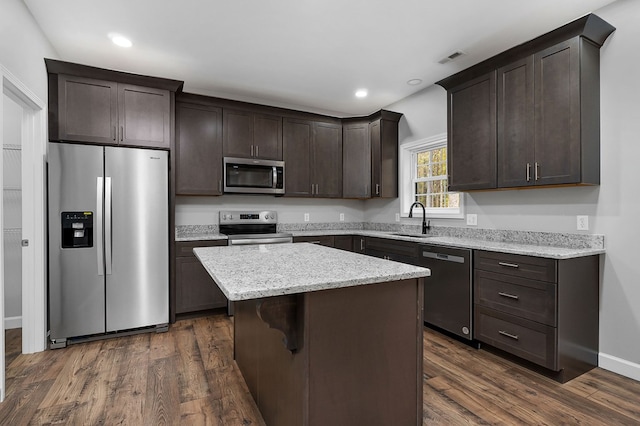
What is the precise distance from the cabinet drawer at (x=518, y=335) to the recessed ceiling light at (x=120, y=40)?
12.5 ft

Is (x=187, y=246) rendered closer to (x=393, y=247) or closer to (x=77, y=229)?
(x=77, y=229)

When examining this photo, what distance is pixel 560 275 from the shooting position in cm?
222

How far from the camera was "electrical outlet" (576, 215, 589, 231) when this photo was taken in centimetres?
252

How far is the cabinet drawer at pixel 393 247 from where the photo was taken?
337cm

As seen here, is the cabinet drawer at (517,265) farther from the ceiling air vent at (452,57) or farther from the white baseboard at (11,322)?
the white baseboard at (11,322)

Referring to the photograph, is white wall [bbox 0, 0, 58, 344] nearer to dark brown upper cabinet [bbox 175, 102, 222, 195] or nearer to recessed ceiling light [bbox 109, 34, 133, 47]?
recessed ceiling light [bbox 109, 34, 133, 47]

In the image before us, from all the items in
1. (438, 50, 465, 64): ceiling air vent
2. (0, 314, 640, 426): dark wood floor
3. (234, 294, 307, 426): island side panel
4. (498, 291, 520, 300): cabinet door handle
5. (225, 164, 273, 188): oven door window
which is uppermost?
(438, 50, 465, 64): ceiling air vent

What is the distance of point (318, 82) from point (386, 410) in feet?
11.2

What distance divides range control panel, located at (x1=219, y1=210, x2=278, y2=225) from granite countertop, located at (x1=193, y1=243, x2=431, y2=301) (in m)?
2.19

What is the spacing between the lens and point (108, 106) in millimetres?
3137

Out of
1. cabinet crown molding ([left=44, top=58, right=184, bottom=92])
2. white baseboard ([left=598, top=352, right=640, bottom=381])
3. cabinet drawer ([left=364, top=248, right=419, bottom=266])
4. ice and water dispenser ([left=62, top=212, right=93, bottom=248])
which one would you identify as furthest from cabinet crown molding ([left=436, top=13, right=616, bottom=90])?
ice and water dispenser ([left=62, top=212, right=93, bottom=248])

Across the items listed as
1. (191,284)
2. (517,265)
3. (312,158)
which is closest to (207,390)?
(191,284)

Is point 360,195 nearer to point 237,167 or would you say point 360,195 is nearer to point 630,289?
point 237,167

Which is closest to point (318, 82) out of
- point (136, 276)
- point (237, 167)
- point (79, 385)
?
point (237, 167)
